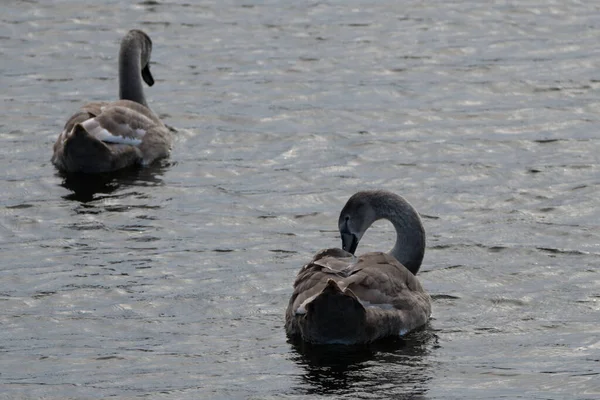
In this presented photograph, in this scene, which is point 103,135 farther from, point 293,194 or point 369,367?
point 369,367

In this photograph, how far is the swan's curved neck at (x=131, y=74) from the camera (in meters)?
19.1

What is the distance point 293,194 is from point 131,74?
13.0ft

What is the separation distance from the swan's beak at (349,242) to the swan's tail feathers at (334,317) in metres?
1.72

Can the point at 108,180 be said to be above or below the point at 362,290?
below

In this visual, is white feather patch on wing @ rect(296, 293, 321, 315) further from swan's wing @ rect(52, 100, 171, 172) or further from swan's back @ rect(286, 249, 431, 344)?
swan's wing @ rect(52, 100, 171, 172)

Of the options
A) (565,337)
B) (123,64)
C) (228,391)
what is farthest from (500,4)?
(228,391)

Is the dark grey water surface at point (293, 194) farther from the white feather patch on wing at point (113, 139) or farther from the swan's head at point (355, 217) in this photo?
the swan's head at point (355, 217)

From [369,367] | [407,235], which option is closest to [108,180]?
[407,235]

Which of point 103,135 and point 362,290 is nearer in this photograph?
point 362,290

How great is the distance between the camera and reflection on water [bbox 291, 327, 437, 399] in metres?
10.7

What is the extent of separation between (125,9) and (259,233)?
34.5ft

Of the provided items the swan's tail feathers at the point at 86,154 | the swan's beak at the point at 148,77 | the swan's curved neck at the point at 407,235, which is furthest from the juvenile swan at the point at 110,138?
the swan's curved neck at the point at 407,235

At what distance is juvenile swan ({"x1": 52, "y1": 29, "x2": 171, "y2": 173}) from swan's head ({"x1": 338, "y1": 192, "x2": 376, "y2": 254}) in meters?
4.75

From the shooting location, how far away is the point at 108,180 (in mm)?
17172
